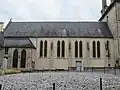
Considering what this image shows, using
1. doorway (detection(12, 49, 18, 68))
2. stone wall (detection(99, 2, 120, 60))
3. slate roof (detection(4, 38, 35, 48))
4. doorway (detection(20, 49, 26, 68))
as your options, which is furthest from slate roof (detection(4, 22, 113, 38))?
doorway (detection(12, 49, 18, 68))

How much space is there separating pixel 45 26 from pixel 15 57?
1104 centimetres

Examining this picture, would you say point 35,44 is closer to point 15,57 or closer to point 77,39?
point 15,57

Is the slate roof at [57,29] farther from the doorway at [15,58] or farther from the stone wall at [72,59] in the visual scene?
the doorway at [15,58]

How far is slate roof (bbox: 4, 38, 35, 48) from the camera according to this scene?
1443 inches

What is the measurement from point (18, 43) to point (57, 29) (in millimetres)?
9611

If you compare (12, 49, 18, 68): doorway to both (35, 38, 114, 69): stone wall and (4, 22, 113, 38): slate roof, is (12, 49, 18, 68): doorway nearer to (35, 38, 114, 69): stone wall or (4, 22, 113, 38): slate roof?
(35, 38, 114, 69): stone wall

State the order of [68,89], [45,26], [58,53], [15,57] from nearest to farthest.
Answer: [68,89] < [15,57] < [58,53] < [45,26]

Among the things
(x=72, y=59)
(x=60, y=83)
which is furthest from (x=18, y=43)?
(x=60, y=83)

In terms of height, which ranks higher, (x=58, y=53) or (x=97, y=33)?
(x=97, y=33)

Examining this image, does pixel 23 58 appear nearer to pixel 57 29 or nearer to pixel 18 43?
pixel 18 43

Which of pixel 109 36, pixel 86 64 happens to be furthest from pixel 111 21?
pixel 86 64

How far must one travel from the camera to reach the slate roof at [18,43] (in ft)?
120

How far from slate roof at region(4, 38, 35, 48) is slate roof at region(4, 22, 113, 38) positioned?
1.52m

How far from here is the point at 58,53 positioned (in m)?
39.3
